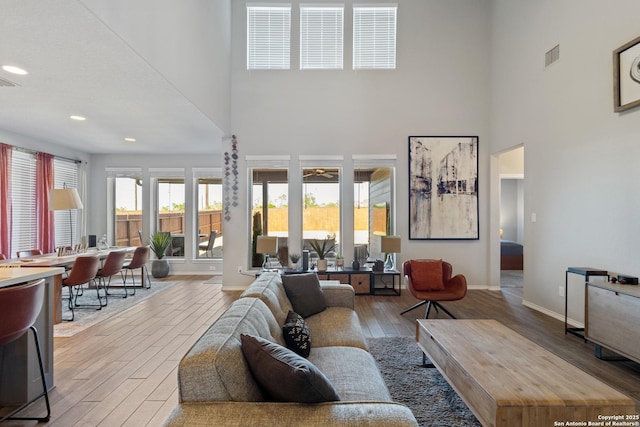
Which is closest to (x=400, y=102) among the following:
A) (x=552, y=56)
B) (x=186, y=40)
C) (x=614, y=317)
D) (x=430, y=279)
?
(x=552, y=56)

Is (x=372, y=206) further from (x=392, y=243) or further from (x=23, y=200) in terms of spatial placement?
(x=23, y=200)

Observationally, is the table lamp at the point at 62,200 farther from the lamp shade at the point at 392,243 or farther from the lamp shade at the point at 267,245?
the lamp shade at the point at 392,243

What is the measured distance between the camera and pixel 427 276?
14.1ft

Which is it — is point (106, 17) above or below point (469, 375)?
above

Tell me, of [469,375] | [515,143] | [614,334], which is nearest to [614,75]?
[515,143]

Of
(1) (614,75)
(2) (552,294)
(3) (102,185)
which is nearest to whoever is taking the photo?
(1) (614,75)

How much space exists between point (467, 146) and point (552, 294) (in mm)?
2851

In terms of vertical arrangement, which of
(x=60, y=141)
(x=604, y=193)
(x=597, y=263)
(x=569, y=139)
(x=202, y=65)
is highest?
(x=202, y=65)

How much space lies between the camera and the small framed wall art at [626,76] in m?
3.15

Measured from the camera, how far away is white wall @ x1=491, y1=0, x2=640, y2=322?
3.36 metres

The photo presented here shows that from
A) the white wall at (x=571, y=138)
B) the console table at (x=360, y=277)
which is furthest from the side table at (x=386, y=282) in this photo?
the white wall at (x=571, y=138)

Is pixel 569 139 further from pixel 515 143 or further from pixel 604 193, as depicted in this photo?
pixel 515 143

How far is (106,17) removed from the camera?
2.41m

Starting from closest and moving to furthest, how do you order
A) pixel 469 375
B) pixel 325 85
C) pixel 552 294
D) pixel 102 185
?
1. pixel 469 375
2. pixel 552 294
3. pixel 325 85
4. pixel 102 185
